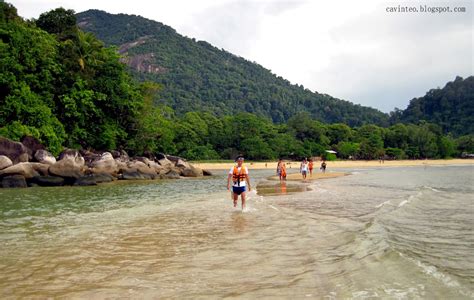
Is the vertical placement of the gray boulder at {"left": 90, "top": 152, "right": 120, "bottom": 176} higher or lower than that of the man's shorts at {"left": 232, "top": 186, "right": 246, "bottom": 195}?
higher

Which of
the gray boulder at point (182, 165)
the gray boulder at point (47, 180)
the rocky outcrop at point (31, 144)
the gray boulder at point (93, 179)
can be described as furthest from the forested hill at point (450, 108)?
the gray boulder at point (47, 180)

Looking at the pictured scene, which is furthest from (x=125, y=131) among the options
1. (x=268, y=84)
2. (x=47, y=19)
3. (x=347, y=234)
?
(x=268, y=84)

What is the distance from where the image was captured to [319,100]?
199m

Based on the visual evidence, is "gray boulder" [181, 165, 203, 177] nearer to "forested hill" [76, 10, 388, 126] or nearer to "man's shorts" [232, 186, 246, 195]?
"man's shorts" [232, 186, 246, 195]

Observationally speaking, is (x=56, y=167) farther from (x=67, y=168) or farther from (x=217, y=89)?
(x=217, y=89)

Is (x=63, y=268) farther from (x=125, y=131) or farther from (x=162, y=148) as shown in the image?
(x=162, y=148)

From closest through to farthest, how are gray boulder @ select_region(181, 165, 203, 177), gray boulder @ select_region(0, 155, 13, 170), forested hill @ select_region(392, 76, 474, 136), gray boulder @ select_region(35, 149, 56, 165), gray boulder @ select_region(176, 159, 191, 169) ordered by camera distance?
gray boulder @ select_region(0, 155, 13, 170) < gray boulder @ select_region(35, 149, 56, 165) < gray boulder @ select_region(181, 165, 203, 177) < gray boulder @ select_region(176, 159, 191, 169) < forested hill @ select_region(392, 76, 474, 136)

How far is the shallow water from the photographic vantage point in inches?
215

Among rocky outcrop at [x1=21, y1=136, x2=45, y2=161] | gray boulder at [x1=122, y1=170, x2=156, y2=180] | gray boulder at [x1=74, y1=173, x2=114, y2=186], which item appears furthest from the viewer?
gray boulder at [x1=122, y1=170, x2=156, y2=180]

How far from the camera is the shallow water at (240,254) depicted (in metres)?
5.46

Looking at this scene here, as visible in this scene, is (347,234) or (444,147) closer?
(347,234)

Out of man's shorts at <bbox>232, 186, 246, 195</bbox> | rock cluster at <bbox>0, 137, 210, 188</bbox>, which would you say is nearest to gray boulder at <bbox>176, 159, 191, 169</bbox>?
rock cluster at <bbox>0, 137, 210, 188</bbox>

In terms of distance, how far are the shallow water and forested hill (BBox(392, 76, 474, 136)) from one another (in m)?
153

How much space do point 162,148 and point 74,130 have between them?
25512 mm
